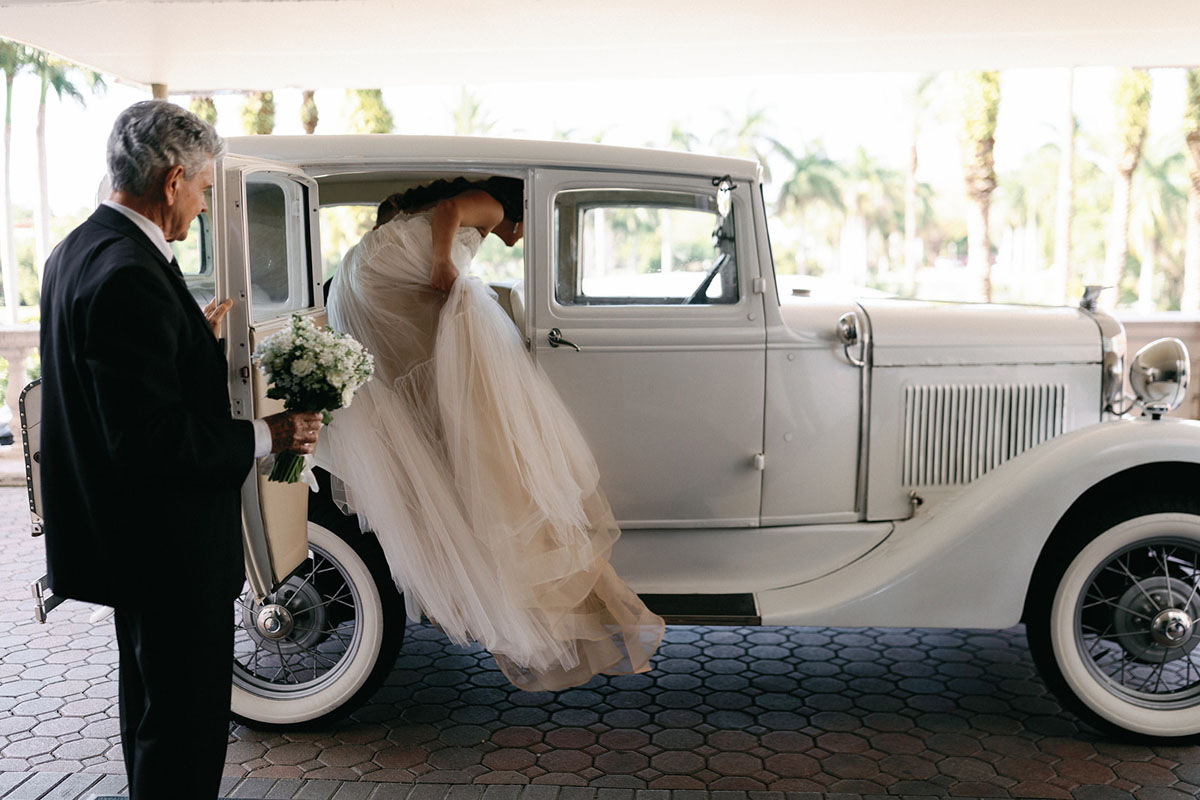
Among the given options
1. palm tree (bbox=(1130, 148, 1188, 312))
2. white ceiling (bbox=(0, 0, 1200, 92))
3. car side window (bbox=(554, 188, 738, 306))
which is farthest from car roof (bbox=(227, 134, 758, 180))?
palm tree (bbox=(1130, 148, 1188, 312))

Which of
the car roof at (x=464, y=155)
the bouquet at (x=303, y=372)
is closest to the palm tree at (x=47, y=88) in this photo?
the car roof at (x=464, y=155)

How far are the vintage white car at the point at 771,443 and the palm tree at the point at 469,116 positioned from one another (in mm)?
28135

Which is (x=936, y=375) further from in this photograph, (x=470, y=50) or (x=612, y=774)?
(x=470, y=50)

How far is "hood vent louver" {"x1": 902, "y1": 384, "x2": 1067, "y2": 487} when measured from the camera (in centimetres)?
372

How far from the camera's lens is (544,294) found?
11.4 ft

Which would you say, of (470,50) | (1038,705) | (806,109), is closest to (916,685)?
(1038,705)

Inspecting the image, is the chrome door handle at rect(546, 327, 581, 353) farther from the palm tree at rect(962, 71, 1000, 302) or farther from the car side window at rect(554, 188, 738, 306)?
the palm tree at rect(962, 71, 1000, 302)

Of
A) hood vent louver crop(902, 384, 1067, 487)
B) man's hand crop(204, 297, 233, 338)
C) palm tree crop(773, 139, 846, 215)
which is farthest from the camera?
palm tree crop(773, 139, 846, 215)

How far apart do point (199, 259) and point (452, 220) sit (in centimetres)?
127

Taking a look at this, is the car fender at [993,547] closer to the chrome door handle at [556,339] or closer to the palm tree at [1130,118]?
the chrome door handle at [556,339]

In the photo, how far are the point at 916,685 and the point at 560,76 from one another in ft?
20.1

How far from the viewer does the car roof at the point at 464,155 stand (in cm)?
325

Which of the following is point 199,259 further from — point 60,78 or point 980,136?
point 60,78

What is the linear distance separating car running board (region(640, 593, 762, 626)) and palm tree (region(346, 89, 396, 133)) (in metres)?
19.5
